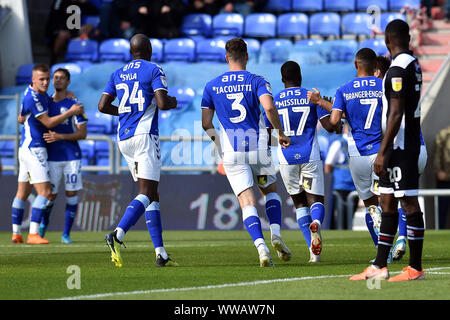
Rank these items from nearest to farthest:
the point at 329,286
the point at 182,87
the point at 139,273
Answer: the point at 329,286
the point at 139,273
the point at 182,87

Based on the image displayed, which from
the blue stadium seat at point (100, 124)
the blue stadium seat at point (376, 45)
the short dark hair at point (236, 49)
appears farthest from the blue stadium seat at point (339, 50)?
the short dark hair at point (236, 49)

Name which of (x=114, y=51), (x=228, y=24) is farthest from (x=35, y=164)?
(x=228, y=24)

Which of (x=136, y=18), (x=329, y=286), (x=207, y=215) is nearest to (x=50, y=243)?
(x=207, y=215)

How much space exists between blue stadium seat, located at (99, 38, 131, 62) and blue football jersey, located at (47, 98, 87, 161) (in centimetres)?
1095

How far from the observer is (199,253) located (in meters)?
10.4

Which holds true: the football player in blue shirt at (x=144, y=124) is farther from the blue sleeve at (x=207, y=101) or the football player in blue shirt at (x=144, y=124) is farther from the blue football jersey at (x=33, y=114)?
the blue football jersey at (x=33, y=114)

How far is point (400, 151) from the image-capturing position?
6598mm

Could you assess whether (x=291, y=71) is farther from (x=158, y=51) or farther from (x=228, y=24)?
(x=228, y=24)

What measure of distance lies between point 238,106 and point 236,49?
1.70 ft

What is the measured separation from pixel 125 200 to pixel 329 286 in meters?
9.97

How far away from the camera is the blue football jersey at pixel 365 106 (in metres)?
8.90

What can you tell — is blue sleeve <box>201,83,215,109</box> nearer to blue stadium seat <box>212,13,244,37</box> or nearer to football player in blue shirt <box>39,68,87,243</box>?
football player in blue shirt <box>39,68,87,243</box>

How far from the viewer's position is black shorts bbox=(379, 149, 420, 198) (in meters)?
6.56
